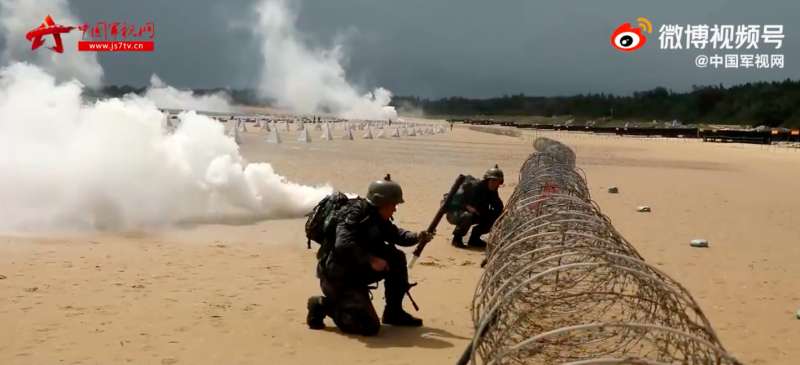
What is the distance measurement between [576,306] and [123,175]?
9776mm

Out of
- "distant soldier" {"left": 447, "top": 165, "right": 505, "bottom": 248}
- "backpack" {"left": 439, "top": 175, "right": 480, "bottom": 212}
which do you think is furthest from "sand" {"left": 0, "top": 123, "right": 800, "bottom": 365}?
"backpack" {"left": 439, "top": 175, "right": 480, "bottom": 212}

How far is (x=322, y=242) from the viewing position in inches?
284

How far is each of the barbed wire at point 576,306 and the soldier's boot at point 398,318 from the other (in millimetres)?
975

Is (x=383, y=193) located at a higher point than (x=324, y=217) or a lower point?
higher

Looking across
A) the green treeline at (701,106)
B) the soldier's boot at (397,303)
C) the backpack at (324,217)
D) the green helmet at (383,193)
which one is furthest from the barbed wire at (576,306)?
the green treeline at (701,106)

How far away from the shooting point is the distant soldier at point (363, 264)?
22.4 ft

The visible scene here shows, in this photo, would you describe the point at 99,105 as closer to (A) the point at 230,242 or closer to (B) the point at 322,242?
(A) the point at 230,242

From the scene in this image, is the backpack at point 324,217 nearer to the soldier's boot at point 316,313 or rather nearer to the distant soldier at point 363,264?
the distant soldier at point 363,264

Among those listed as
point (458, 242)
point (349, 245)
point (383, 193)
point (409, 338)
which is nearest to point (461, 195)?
point (458, 242)

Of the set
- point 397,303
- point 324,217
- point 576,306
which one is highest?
point 324,217

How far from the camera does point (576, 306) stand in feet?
22.9

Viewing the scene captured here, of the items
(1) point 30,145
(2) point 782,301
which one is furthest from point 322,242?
(1) point 30,145

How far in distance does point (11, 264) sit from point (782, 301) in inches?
378

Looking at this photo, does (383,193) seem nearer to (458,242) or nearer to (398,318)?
(398,318)
